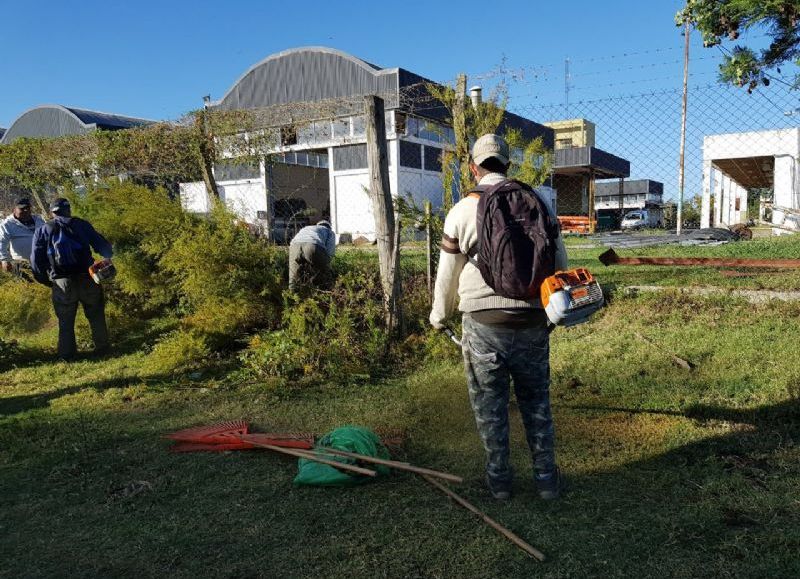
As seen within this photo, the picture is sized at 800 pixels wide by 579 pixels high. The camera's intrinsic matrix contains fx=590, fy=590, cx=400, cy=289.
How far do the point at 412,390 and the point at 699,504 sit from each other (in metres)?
2.68

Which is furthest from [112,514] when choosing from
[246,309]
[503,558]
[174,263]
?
[174,263]

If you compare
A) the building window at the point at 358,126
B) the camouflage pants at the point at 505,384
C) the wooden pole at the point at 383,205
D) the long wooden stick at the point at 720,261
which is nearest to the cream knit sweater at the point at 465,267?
the camouflage pants at the point at 505,384

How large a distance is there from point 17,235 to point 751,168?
26.4 metres

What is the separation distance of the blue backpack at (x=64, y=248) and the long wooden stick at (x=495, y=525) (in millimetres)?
5213

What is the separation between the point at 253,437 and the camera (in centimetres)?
398

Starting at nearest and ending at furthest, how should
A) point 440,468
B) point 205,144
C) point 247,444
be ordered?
point 440,468, point 247,444, point 205,144

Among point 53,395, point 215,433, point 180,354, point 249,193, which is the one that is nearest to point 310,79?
point 249,193

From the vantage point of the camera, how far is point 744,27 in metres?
4.59

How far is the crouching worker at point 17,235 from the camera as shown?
7.70 meters

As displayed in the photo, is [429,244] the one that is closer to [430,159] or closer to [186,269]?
[186,269]

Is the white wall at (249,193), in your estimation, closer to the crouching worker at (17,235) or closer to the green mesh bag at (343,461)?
the crouching worker at (17,235)

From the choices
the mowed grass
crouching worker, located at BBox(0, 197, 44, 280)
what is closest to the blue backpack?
crouching worker, located at BBox(0, 197, 44, 280)

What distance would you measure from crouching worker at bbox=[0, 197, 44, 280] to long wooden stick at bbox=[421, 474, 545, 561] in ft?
22.5

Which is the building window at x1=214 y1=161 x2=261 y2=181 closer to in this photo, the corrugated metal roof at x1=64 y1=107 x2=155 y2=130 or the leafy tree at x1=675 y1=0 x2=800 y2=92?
the leafy tree at x1=675 y1=0 x2=800 y2=92
